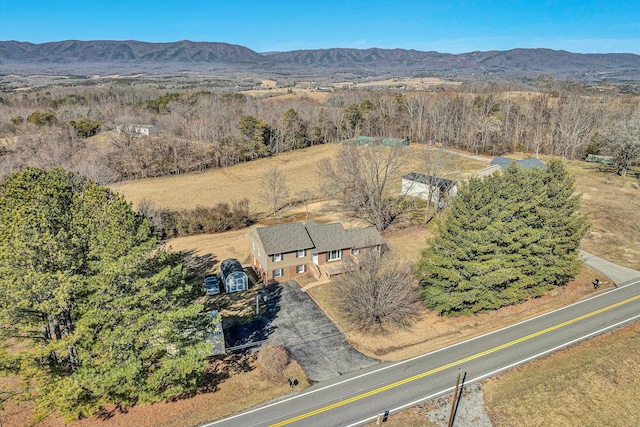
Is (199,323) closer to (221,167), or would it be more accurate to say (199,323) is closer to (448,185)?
(448,185)

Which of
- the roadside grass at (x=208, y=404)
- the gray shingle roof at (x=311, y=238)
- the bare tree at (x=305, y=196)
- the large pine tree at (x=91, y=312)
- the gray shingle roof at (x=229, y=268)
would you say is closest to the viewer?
the large pine tree at (x=91, y=312)

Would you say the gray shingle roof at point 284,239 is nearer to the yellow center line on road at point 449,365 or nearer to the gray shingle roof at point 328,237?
the gray shingle roof at point 328,237

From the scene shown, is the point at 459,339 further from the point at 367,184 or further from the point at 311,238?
the point at 367,184

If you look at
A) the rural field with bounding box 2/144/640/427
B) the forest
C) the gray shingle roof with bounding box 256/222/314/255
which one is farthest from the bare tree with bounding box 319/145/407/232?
the forest

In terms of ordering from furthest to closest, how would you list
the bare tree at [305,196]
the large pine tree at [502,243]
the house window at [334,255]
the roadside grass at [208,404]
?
the bare tree at [305,196] < the house window at [334,255] < the large pine tree at [502,243] < the roadside grass at [208,404]

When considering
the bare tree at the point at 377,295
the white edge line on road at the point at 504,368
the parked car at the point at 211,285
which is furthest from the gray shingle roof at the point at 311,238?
the white edge line on road at the point at 504,368

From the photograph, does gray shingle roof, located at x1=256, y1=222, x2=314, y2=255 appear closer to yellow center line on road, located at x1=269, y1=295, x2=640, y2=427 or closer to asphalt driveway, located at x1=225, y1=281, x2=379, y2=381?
asphalt driveway, located at x1=225, y1=281, x2=379, y2=381

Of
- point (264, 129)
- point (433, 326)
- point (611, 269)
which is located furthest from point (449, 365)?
point (264, 129)
